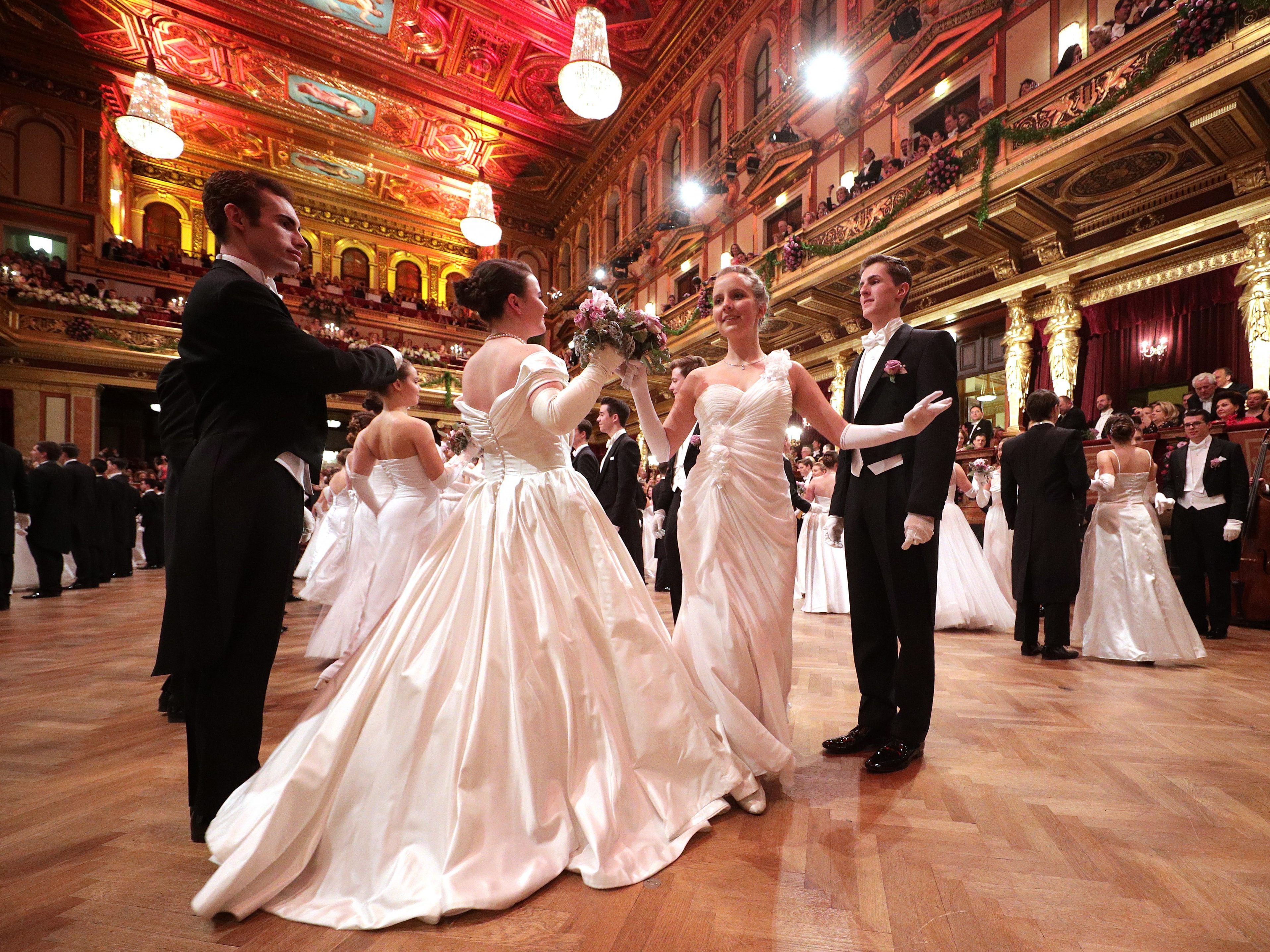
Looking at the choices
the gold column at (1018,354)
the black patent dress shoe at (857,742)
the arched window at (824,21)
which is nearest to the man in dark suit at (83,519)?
the black patent dress shoe at (857,742)

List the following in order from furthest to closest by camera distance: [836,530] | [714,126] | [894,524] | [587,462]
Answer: [714,126] < [587,462] < [836,530] < [894,524]

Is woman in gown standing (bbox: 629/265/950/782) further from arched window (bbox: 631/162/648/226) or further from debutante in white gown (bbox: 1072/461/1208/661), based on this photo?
arched window (bbox: 631/162/648/226)

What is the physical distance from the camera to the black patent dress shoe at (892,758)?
85.6 inches

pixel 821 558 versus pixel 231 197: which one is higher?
pixel 231 197

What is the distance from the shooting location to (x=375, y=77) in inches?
673

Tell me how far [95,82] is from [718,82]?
15752 mm

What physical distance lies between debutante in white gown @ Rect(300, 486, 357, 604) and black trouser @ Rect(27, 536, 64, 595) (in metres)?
2.72

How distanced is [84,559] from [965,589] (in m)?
9.61

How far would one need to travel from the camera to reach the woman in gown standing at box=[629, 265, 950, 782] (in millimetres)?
2051

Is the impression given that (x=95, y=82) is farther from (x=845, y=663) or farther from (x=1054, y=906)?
(x=1054, y=906)

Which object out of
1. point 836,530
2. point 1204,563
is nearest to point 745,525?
point 836,530

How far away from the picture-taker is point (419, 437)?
3.39 m

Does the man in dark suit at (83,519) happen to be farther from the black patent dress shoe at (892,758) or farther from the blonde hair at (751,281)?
the black patent dress shoe at (892,758)

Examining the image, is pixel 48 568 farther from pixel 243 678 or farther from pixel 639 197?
pixel 639 197
